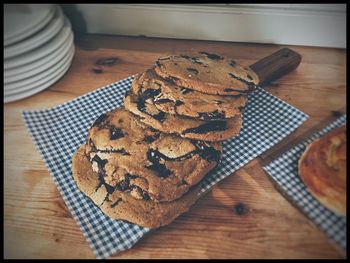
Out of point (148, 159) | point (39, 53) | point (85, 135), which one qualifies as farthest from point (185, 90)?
point (39, 53)

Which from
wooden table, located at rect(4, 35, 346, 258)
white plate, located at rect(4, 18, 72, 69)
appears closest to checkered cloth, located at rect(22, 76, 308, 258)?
wooden table, located at rect(4, 35, 346, 258)

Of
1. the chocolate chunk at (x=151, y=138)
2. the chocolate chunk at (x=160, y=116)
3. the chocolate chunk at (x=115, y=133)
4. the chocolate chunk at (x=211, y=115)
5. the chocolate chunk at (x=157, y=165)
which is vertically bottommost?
the chocolate chunk at (x=157, y=165)

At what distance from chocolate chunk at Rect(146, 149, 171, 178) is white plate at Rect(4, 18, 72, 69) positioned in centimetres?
45

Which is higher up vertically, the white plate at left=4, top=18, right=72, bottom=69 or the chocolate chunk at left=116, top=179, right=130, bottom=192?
the white plate at left=4, top=18, right=72, bottom=69

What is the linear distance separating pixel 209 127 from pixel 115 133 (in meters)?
0.20

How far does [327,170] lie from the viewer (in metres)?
0.61

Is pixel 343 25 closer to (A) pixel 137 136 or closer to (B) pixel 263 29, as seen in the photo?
(B) pixel 263 29

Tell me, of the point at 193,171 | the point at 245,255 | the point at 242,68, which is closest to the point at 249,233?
the point at 245,255

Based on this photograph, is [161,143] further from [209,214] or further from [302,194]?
[302,194]

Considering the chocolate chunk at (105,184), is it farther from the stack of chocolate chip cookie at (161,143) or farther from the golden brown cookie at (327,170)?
the golden brown cookie at (327,170)

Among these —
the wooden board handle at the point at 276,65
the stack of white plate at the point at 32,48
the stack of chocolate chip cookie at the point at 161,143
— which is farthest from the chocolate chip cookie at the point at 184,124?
the stack of white plate at the point at 32,48

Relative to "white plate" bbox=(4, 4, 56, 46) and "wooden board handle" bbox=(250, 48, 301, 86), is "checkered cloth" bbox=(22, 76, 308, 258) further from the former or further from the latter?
"white plate" bbox=(4, 4, 56, 46)

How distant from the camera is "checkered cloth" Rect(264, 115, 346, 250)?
0.58 metres

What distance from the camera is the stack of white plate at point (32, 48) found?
0.84 m
